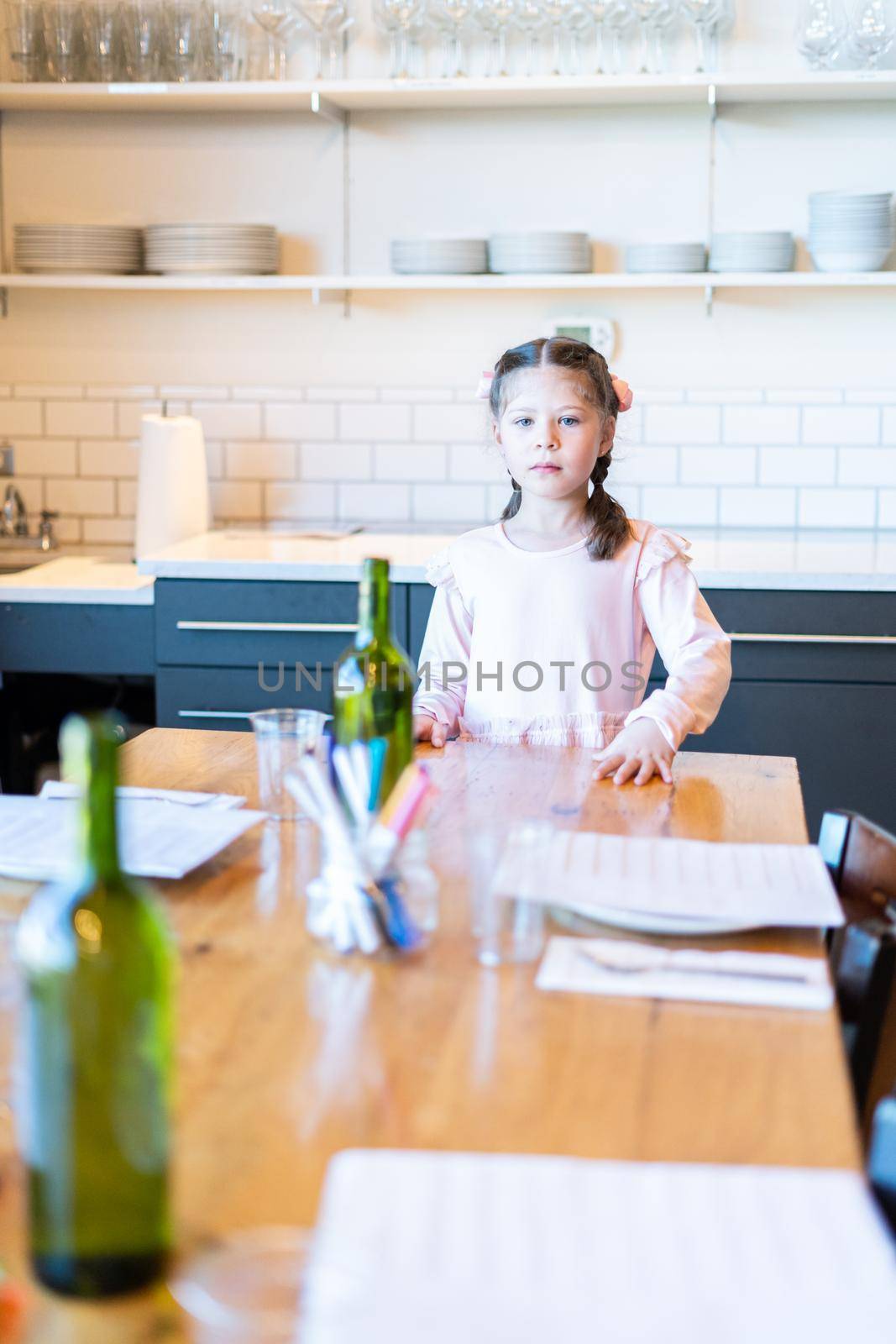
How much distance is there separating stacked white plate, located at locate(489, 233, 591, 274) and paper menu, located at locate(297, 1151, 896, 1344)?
293 cm

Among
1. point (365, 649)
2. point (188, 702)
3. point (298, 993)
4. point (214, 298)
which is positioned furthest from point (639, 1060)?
point (214, 298)

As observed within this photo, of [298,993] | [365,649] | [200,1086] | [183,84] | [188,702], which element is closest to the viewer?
[200,1086]

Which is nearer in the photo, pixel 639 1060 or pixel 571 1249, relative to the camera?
pixel 571 1249

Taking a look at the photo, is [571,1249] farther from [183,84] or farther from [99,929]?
[183,84]

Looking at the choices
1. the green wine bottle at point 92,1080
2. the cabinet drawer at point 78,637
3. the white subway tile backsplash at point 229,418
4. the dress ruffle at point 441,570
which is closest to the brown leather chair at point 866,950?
the green wine bottle at point 92,1080

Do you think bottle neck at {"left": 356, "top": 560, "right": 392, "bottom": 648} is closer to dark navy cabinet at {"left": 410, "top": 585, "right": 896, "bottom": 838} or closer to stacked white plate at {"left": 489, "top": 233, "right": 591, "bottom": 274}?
dark navy cabinet at {"left": 410, "top": 585, "right": 896, "bottom": 838}

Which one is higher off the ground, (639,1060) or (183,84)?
(183,84)

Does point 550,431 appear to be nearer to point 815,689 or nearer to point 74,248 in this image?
point 815,689

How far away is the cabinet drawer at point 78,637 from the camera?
3195mm

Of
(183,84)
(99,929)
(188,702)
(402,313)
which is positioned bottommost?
(188,702)

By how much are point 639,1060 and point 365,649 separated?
0.61m

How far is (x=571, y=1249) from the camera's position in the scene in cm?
70

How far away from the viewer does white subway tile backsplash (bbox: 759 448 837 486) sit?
365cm

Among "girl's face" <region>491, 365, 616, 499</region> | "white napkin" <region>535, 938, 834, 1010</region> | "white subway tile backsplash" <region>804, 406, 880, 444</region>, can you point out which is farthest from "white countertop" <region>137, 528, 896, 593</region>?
"white napkin" <region>535, 938, 834, 1010</region>
